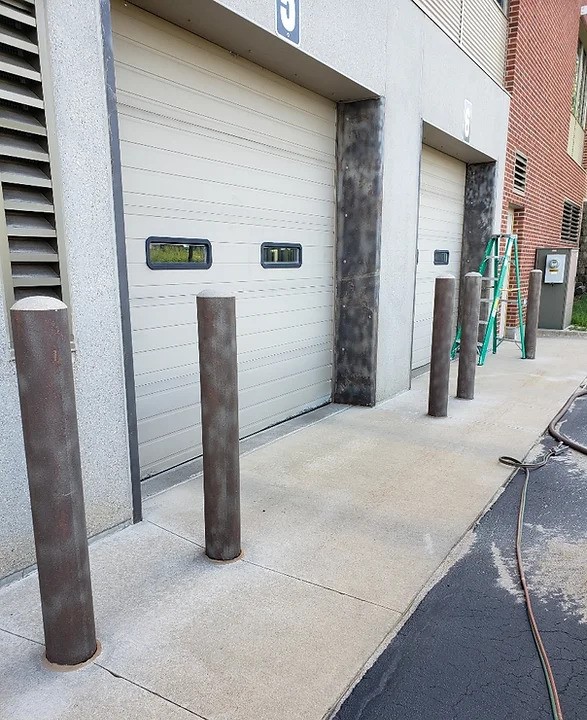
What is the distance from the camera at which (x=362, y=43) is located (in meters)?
4.84

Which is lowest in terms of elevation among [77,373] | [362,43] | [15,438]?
[15,438]

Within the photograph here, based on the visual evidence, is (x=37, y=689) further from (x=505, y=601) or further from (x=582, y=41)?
(x=582, y=41)

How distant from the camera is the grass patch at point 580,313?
39.4ft

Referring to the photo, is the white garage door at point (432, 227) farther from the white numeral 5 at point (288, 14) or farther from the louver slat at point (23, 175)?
the louver slat at point (23, 175)

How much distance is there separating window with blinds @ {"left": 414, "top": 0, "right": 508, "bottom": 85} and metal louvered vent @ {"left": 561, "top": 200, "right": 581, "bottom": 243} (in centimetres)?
610

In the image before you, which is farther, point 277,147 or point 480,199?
point 480,199

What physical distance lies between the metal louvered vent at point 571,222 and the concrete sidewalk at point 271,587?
453 inches

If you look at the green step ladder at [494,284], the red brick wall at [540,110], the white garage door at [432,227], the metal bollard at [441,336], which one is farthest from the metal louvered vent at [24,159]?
the red brick wall at [540,110]

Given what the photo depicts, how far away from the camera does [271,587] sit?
2.56 metres

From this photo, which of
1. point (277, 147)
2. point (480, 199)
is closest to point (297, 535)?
point (277, 147)

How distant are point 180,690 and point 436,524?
173cm

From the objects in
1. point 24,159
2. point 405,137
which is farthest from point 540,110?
point 24,159

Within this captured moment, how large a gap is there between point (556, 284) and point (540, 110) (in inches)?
131

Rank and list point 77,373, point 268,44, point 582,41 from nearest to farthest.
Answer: point 77,373, point 268,44, point 582,41
